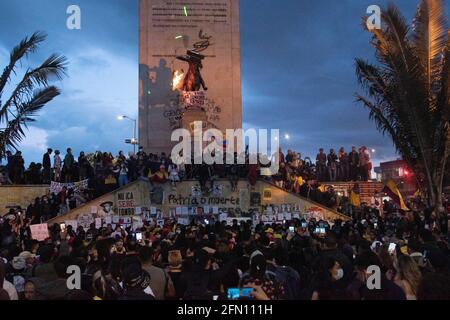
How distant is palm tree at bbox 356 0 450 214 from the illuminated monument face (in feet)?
56.5

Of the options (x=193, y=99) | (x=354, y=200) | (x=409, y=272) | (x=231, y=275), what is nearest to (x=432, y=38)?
(x=354, y=200)

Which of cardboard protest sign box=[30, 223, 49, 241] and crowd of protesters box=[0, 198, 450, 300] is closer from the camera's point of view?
crowd of protesters box=[0, 198, 450, 300]

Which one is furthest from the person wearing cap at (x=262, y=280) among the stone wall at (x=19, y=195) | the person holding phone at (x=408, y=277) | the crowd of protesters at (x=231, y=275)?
the stone wall at (x=19, y=195)

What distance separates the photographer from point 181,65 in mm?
33781

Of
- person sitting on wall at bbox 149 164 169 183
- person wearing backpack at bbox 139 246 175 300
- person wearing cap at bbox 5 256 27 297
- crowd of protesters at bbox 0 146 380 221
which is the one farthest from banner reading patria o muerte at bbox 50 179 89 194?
person wearing backpack at bbox 139 246 175 300

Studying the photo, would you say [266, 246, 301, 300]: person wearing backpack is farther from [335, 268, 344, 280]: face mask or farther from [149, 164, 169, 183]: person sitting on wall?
[149, 164, 169, 183]: person sitting on wall

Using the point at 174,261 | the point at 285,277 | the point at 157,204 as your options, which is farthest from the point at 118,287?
the point at 157,204

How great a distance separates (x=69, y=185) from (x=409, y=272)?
20.2 metres

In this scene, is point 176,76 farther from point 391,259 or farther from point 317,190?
point 391,259

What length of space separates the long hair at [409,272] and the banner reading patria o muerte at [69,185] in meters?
19.8

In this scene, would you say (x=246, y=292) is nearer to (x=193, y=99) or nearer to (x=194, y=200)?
(x=194, y=200)

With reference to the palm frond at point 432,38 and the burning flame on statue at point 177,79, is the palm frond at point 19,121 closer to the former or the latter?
the palm frond at point 432,38

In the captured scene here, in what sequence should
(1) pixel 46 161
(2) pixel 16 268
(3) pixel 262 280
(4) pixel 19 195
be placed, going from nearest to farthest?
(3) pixel 262 280
(2) pixel 16 268
(4) pixel 19 195
(1) pixel 46 161

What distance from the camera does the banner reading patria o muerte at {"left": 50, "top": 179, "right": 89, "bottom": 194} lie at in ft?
77.0
